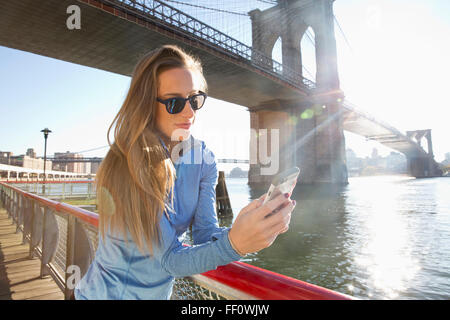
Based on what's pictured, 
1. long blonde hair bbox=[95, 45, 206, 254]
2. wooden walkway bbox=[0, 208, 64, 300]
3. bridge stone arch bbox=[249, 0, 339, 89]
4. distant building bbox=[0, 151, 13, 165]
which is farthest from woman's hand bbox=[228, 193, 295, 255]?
distant building bbox=[0, 151, 13, 165]

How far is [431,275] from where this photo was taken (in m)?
6.09

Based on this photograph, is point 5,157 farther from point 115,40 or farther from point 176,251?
point 176,251

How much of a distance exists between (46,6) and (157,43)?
21.3 feet

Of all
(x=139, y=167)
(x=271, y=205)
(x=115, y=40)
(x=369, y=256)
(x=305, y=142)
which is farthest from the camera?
(x=305, y=142)

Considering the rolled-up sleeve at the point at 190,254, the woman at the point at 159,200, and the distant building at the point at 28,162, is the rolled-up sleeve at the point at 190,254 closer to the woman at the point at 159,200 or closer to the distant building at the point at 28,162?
the woman at the point at 159,200

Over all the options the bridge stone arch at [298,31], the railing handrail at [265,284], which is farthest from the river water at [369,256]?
the bridge stone arch at [298,31]

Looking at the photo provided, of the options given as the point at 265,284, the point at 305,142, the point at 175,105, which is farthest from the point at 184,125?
the point at 305,142

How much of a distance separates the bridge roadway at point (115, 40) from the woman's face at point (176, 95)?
17.5 m

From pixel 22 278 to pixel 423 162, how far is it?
71.3 meters

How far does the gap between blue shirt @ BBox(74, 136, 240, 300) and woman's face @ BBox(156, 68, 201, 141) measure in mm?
48

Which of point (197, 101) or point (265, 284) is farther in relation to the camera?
point (197, 101)

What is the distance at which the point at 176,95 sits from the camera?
91cm
